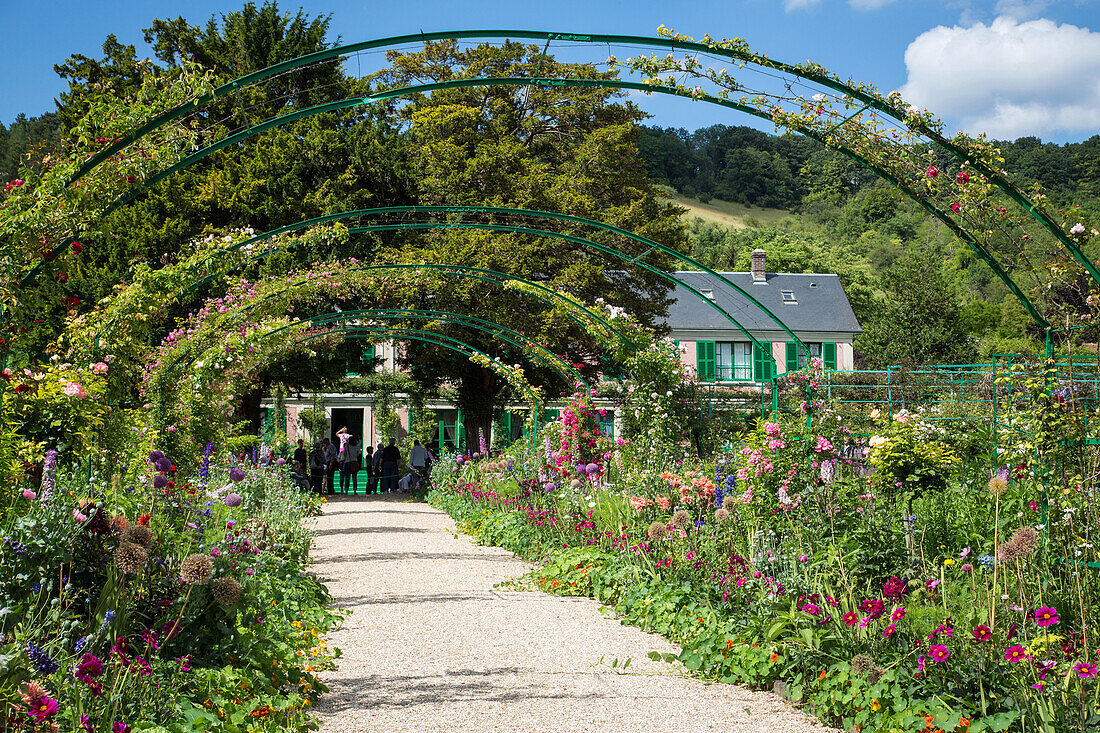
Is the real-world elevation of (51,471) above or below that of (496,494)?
above

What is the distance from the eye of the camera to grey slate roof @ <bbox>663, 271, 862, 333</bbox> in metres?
30.8

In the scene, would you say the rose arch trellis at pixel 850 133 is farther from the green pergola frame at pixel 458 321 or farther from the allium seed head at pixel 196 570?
the green pergola frame at pixel 458 321

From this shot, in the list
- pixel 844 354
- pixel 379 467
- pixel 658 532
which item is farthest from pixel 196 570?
pixel 844 354

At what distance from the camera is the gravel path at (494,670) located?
3.64 m

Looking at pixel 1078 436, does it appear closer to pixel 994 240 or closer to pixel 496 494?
pixel 994 240

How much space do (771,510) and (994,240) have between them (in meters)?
2.04

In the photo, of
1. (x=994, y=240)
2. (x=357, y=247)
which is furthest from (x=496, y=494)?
(x=994, y=240)

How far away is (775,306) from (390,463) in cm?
1872

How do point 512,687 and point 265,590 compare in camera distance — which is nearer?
point 512,687

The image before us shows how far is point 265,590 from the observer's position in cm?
489

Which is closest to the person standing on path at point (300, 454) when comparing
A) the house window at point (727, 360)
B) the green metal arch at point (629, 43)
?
the green metal arch at point (629, 43)

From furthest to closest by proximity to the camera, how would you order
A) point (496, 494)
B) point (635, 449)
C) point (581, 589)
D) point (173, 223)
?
1. point (173, 223)
2. point (496, 494)
3. point (635, 449)
4. point (581, 589)

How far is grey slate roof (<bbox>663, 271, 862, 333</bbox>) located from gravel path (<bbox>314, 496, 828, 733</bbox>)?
2335 cm

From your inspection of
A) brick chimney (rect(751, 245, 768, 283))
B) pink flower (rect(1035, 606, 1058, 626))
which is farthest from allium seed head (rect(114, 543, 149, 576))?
brick chimney (rect(751, 245, 768, 283))
